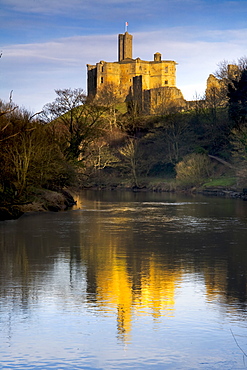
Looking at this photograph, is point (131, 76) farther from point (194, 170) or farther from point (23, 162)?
point (23, 162)

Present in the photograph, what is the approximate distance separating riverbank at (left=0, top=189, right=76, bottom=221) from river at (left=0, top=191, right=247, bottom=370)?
464 centimetres

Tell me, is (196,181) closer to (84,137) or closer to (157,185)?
(157,185)

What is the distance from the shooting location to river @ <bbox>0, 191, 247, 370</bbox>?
25.2 feet

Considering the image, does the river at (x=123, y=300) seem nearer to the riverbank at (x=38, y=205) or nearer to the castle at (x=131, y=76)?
the riverbank at (x=38, y=205)

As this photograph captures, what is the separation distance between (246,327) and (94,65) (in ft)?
441

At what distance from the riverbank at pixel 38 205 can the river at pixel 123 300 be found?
4.64m

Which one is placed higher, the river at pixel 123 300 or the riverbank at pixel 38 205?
the riverbank at pixel 38 205

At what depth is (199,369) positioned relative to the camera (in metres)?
7.17

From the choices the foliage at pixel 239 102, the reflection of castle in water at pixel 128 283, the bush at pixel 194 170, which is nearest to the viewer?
the reflection of castle in water at pixel 128 283

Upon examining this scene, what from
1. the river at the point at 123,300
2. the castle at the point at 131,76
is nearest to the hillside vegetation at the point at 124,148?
the river at the point at 123,300

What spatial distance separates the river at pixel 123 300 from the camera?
768 centimetres

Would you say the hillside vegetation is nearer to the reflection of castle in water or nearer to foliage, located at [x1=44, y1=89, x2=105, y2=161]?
foliage, located at [x1=44, y1=89, x2=105, y2=161]

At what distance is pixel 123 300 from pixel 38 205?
20.6m

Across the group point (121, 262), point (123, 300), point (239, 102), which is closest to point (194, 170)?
point (239, 102)
